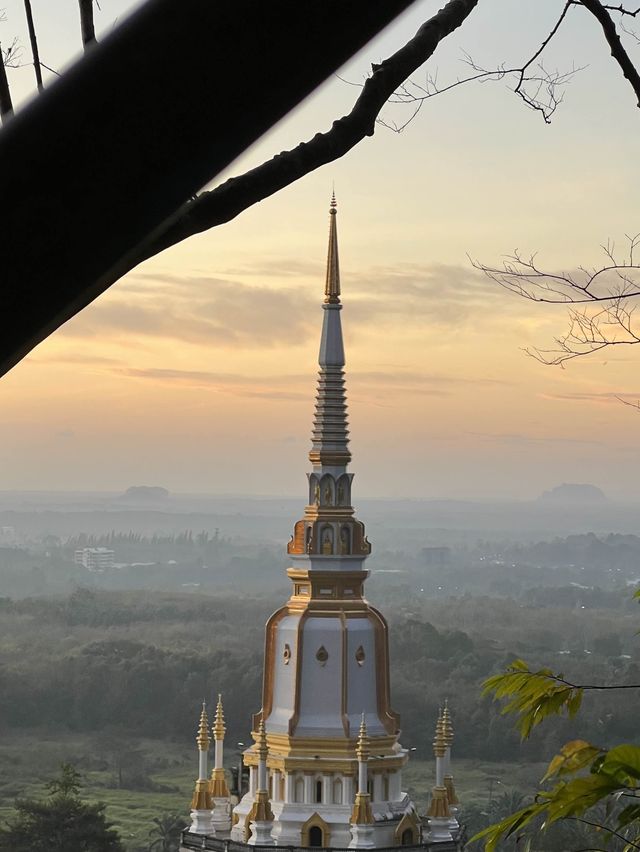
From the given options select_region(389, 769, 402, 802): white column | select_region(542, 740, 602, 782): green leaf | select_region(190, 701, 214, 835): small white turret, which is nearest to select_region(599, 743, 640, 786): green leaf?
select_region(542, 740, 602, 782): green leaf

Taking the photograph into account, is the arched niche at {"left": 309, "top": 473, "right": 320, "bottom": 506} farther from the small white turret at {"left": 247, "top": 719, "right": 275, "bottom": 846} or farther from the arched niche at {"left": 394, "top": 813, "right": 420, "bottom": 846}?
the arched niche at {"left": 394, "top": 813, "right": 420, "bottom": 846}

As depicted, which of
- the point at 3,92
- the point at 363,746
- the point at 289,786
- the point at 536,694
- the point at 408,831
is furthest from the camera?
the point at 289,786

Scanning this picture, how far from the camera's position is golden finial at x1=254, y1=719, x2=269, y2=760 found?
26.7 meters

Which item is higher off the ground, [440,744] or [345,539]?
[345,539]

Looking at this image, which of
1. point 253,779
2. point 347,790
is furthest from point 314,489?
point 347,790

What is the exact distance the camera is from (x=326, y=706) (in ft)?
92.1

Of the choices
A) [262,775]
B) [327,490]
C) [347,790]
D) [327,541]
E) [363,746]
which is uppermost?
[327,490]

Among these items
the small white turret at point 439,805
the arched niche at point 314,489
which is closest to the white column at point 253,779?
the small white turret at point 439,805

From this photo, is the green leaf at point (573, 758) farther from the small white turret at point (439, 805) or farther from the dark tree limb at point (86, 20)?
the small white turret at point (439, 805)

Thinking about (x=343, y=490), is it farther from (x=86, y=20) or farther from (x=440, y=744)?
(x=86, y=20)

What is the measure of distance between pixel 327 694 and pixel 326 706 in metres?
0.19

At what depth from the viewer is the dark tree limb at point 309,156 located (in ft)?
6.43

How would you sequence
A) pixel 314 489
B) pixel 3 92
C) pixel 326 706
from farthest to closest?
pixel 314 489
pixel 326 706
pixel 3 92

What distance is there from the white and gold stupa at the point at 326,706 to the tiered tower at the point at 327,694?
0.02 m
